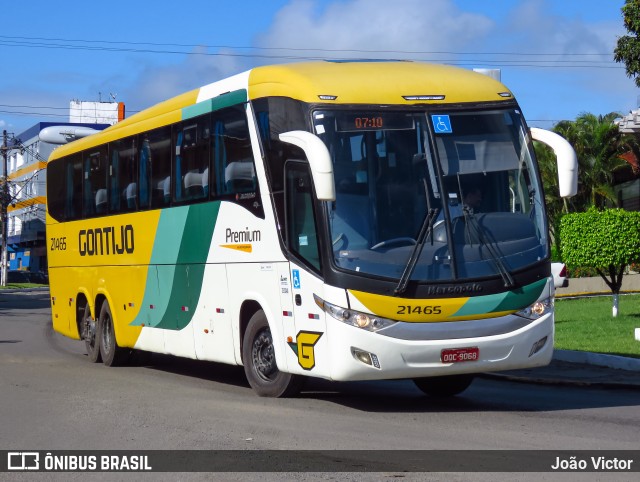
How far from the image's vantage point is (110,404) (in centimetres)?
1239

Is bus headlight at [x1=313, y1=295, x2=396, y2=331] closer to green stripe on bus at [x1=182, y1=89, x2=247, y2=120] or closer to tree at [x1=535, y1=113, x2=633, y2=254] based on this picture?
green stripe on bus at [x1=182, y1=89, x2=247, y2=120]

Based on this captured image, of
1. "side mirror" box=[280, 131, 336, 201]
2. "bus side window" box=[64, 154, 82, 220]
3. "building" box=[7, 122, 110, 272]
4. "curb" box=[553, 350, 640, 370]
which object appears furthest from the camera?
"building" box=[7, 122, 110, 272]

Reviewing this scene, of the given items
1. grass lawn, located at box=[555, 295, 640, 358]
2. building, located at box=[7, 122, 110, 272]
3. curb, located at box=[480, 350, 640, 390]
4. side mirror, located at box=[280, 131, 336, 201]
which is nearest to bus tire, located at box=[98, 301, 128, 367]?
curb, located at box=[480, 350, 640, 390]

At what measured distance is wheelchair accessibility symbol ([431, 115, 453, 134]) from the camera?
38.5 ft

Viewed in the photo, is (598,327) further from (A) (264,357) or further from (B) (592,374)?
(A) (264,357)

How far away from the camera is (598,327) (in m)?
23.5

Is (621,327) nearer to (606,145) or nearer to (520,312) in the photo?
(520,312)

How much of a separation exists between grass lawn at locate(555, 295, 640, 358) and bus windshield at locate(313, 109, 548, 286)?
6052mm

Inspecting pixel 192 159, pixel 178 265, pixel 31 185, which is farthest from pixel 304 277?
pixel 31 185

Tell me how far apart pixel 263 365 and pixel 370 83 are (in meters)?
3.52

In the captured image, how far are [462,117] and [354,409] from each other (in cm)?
333

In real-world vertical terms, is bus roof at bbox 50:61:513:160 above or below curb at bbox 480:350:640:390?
above

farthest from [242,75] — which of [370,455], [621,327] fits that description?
[621,327]

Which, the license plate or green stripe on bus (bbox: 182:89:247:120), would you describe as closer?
the license plate
